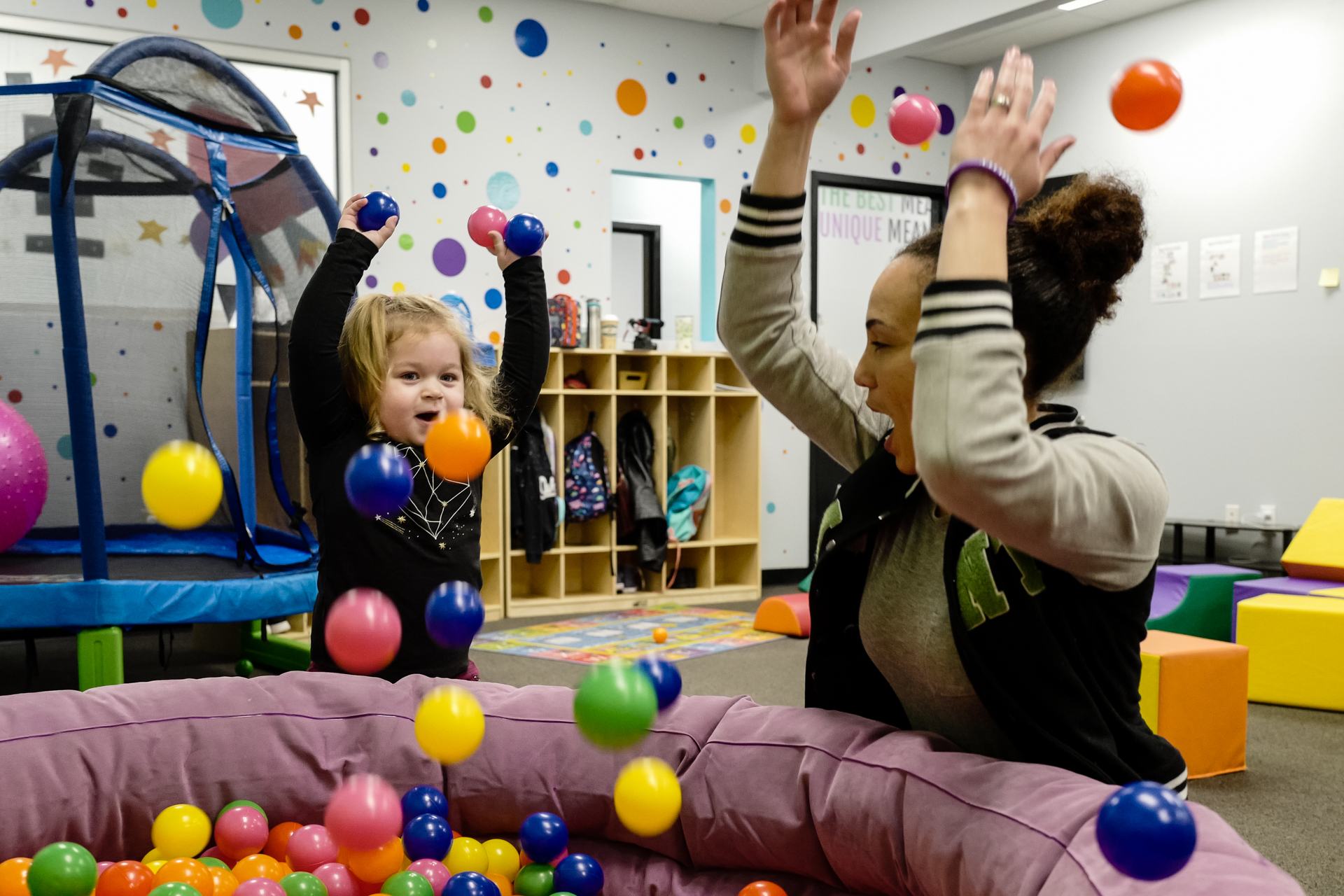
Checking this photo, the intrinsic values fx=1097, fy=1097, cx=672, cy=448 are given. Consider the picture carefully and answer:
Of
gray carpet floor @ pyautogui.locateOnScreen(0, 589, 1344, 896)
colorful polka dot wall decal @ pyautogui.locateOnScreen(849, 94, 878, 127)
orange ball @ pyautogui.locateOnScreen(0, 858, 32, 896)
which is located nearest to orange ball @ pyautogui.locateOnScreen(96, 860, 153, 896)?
orange ball @ pyautogui.locateOnScreen(0, 858, 32, 896)

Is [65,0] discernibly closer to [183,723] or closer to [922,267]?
[183,723]

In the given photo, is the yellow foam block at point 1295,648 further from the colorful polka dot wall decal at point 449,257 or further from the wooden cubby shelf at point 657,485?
the colorful polka dot wall decal at point 449,257

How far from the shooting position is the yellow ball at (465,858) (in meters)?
1.40

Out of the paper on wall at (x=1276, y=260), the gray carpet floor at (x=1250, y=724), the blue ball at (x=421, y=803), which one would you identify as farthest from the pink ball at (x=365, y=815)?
the paper on wall at (x=1276, y=260)

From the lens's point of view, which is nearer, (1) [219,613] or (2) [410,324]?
(2) [410,324]

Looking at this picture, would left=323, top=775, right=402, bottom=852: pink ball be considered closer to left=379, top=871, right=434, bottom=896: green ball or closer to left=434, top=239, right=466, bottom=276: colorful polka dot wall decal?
left=379, top=871, right=434, bottom=896: green ball

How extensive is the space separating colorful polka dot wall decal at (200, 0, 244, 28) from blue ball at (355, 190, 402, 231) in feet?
11.5

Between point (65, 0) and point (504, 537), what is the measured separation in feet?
9.15

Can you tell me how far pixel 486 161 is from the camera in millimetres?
5184

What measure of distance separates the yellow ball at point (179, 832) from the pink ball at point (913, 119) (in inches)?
47.6

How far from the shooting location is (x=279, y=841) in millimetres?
1479

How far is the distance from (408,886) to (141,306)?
2729 millimetres

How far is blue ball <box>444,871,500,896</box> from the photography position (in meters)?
1.28

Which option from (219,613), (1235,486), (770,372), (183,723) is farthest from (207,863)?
(1235,486)
